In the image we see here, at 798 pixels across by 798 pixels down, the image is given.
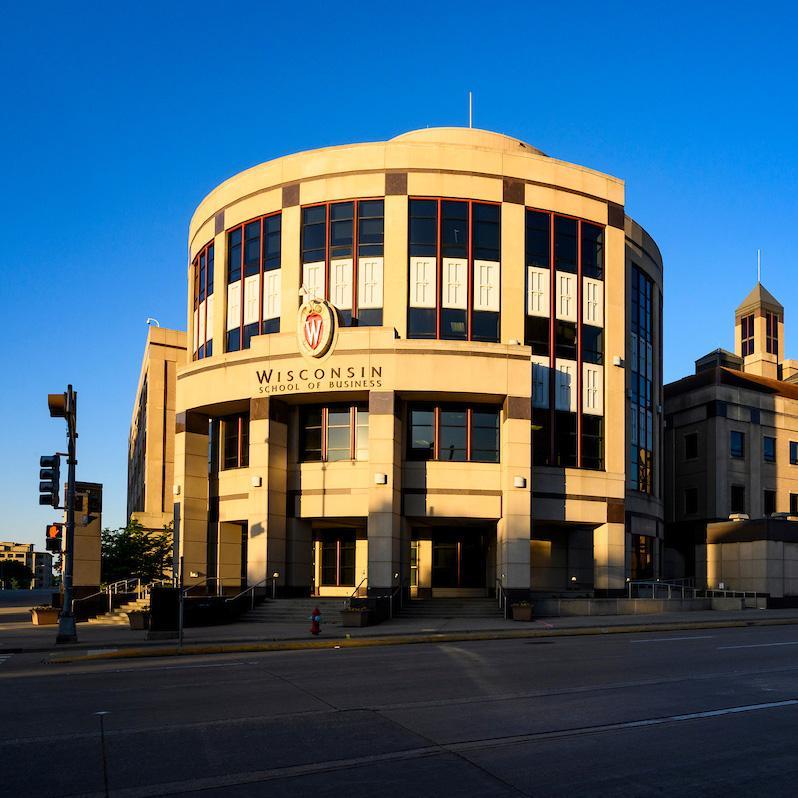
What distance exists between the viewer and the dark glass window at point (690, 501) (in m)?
63.8

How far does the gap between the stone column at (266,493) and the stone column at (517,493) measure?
391 inches

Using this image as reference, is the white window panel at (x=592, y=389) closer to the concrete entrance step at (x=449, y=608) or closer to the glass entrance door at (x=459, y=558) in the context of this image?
the glass entrance door at (x=459, y=558)

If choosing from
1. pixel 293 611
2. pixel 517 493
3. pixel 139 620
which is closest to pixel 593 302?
pixel 517 493

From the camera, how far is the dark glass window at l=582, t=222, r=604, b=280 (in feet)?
151

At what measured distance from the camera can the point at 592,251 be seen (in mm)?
46219

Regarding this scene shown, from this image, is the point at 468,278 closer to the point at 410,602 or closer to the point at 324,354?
the point at 324,354

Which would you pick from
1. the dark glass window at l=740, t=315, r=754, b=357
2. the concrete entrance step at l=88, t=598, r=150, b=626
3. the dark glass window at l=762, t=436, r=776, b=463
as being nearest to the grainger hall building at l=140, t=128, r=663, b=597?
the concrete entrance step at l=88, t=598, r=150, b=626

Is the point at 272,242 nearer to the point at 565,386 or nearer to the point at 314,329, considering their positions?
the point at 314,329

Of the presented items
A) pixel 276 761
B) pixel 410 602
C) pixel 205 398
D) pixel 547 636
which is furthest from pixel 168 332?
pixel 276 761

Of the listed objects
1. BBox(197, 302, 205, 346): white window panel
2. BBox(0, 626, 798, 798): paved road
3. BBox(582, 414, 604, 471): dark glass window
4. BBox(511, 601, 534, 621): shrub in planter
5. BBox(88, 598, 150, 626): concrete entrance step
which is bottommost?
BBox(88, 598, 150, 626): concrete entrance step

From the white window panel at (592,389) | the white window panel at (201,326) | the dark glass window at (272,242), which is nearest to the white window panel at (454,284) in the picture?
the white window panel at (592,389)

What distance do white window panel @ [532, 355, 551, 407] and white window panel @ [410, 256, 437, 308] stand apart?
577 centimetres

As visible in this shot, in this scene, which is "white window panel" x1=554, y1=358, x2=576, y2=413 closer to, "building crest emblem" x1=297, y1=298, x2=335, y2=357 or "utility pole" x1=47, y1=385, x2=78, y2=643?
"building crest emblem" x1=297, y1=298, x2=335, y2=357

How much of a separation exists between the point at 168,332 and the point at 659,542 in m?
36.2
